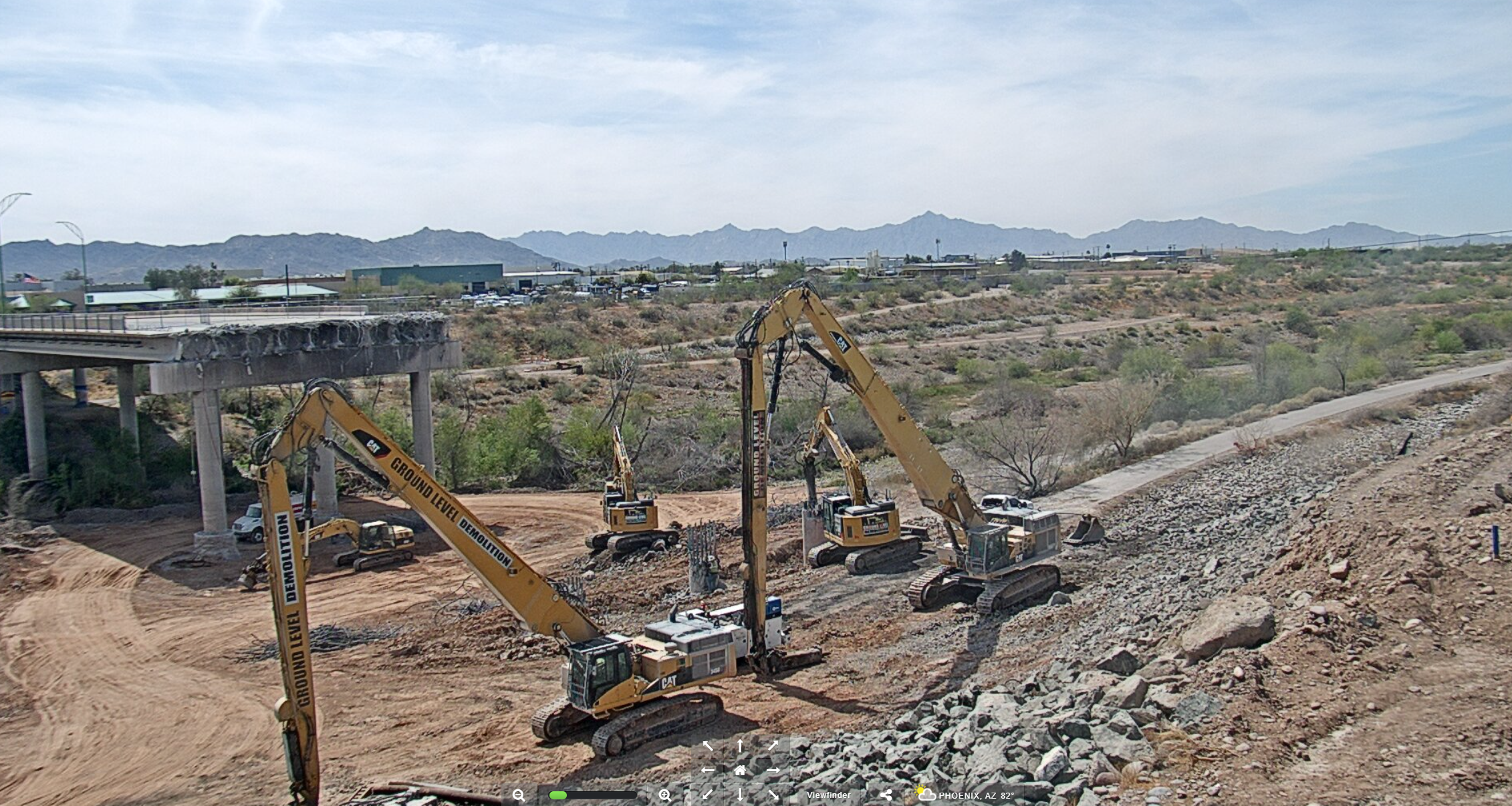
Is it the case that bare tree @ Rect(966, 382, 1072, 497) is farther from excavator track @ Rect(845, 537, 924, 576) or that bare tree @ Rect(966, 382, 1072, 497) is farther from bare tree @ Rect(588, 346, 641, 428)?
bare tree @ Rect(588, 346, 641, 428)

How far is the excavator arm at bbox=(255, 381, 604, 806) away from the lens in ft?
50.6

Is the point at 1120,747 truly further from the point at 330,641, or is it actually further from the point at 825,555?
the point at 330,641

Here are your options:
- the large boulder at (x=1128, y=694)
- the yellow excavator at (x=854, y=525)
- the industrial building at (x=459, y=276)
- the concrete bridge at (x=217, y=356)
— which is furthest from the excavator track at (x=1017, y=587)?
the industrial building at (x=459, y=276)

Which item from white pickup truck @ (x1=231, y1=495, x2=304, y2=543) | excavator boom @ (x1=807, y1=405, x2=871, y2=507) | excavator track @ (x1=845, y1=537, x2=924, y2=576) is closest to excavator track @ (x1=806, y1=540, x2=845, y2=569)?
excavator track @ (x1=845, y1=537, x2=924, y2=576)

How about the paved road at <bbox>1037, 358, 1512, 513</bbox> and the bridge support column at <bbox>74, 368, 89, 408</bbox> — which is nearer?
the paved road at <bbox>1037, 358, 1512, 513</bbox>

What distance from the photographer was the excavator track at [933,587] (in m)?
24.7

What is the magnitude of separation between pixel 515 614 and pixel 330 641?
8694 mm

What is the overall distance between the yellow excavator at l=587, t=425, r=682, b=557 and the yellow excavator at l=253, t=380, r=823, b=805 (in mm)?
11747

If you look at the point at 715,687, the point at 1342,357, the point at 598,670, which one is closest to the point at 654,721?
the point at 598,670

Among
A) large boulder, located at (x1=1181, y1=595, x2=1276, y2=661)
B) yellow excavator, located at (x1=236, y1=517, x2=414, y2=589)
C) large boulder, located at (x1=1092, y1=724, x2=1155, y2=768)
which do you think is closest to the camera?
large boulder, located at (x1=1092, y1=724, x2=1155, y2=768)

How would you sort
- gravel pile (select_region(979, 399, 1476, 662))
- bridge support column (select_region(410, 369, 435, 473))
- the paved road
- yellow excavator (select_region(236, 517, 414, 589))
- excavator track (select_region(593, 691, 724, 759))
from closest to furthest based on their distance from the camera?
excavator track (select_region(593, 691, 724, 759)) < gravel pile (select_region(979, 399, 1476, 662)) < yellow excavator (select_region(236, 517, 414, 589)) < the paved road < bridge support column (select_region(410, 369, 435, 473))

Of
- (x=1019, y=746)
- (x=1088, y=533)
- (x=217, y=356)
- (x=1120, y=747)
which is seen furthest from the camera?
(x=217, y=356)

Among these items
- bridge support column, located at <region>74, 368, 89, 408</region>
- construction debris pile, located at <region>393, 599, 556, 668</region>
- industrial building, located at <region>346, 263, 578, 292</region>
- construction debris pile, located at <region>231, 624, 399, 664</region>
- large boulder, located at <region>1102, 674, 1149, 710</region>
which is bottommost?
construction debris pile, located at <region>231, 624, 399, 664</region>

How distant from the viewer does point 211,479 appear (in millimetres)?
32875
